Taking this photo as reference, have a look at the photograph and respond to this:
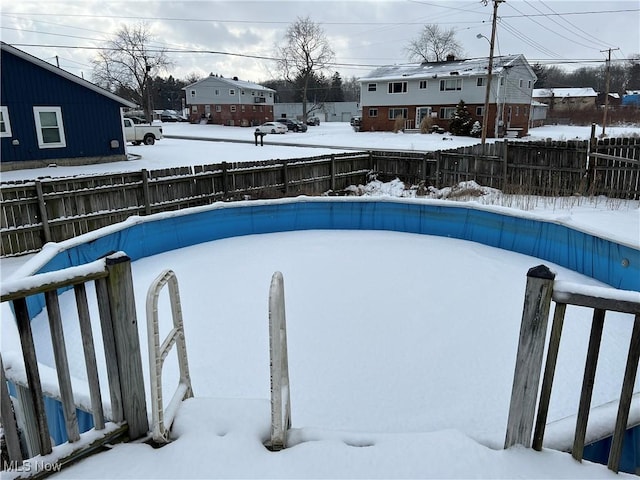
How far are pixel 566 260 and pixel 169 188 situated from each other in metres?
7.29

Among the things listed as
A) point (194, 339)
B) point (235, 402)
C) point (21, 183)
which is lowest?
point (194, 339)

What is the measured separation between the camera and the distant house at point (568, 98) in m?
46.9

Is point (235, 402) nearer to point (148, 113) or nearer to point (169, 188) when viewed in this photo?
point (169, 188)

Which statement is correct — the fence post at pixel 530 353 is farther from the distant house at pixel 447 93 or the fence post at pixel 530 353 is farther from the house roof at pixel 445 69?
the house roof at pixel 445 69

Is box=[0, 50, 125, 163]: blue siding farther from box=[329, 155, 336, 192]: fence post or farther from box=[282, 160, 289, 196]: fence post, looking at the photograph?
box=[329, 155, 336, 192]: fence post

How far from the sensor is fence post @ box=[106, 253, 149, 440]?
191cm

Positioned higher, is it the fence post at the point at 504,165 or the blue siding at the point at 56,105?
the blue siding at the point at 56,105

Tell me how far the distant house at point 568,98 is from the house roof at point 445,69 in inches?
761

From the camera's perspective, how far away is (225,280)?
548 cm

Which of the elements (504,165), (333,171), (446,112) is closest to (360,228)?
(333,171)

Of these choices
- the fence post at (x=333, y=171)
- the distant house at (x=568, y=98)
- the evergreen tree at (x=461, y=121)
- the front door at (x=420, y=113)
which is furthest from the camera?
the distant house at (x=568, y=98)

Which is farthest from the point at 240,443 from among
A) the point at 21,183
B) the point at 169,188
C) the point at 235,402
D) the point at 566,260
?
the point at 169,188

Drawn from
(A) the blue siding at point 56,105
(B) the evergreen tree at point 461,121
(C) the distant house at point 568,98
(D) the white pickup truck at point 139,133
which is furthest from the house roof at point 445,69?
(A) the blue siding at point 56,105

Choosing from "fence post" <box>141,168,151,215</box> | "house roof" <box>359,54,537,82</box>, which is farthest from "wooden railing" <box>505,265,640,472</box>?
"house roof" <box>359,54,537,82</box>
